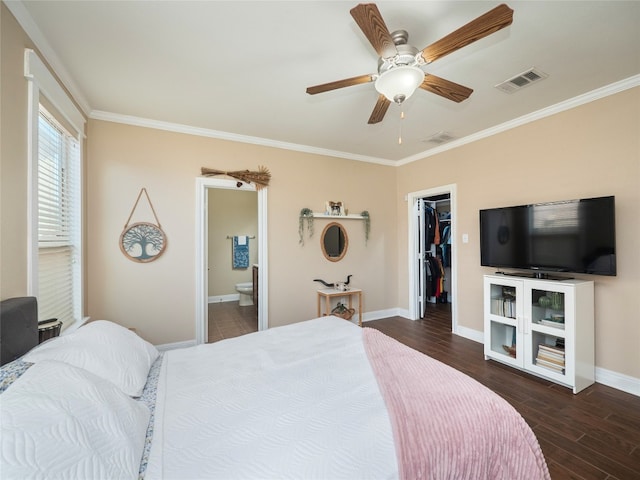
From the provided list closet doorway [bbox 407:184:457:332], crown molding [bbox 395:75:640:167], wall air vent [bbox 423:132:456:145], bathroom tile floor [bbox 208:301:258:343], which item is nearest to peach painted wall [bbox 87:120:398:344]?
bathroom tile floor [bbox 208:301:258:343]

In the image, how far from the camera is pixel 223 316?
4672mm

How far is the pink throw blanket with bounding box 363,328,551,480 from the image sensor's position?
0.97 m

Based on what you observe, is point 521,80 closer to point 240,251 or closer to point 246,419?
point 246,419

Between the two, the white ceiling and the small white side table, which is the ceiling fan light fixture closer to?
the white ceiling

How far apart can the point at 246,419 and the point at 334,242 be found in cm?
316

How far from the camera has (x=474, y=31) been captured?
135 centimetres

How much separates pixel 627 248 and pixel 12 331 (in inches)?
164

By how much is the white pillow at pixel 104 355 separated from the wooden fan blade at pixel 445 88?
2.36 m

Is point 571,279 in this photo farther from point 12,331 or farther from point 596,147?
point 12,331

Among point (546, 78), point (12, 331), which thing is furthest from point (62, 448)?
point (546, 78)

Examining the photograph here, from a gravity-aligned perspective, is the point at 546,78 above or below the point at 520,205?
above

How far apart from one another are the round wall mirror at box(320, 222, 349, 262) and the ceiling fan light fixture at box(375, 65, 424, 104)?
2.45 metres

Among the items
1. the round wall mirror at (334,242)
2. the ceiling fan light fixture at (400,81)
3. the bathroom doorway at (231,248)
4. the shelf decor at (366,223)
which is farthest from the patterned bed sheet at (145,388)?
the bathroom doorway at (231,248)

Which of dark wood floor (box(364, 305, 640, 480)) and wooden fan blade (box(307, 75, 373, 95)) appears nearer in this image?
dark wood floor (box(364, 305, 640, 480))
